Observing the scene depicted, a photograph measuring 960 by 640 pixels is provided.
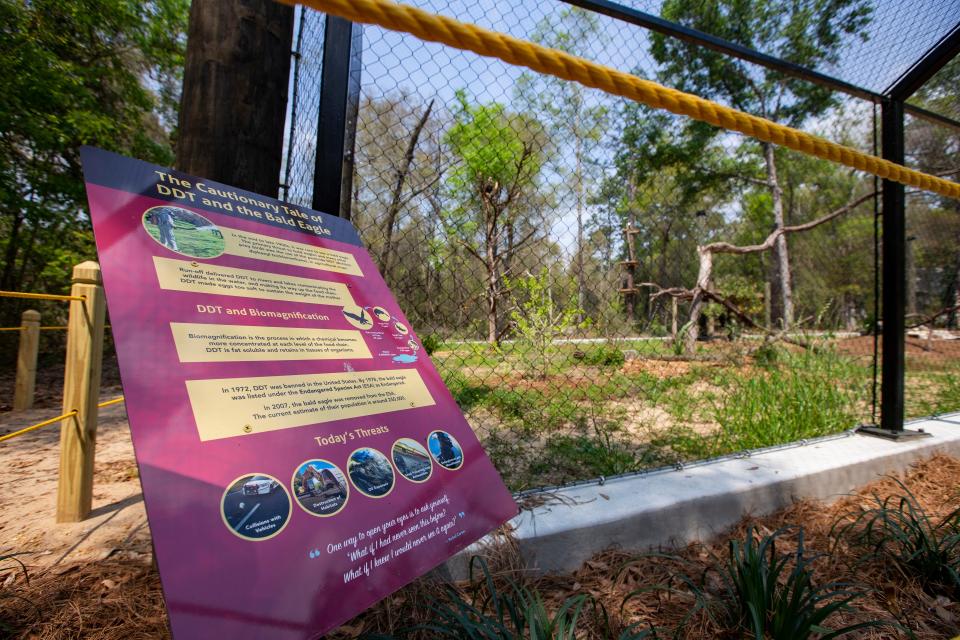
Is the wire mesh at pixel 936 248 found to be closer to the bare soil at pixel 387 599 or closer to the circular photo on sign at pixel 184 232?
the bare soil at pixel 387 599

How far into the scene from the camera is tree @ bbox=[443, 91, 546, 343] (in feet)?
7.49

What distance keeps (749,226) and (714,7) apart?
15804 mm

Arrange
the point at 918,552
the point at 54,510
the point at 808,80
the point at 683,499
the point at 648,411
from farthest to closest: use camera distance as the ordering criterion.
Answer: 1. the point at 648,411
2. the point at 808,80
3. the point at 54,510
4. the point at 683,499
5. the point at 918,552

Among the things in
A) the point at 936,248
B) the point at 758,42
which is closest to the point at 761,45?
the point at 758,42

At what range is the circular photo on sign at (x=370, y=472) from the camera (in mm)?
638

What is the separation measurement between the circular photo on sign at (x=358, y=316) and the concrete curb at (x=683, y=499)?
2.34 ft

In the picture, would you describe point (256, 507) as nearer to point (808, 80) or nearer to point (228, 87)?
point (228, 87)

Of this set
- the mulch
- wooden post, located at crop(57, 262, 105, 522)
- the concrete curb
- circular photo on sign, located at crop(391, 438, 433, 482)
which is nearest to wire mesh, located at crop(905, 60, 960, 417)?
the concrete curb

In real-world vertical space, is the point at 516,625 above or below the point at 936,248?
below

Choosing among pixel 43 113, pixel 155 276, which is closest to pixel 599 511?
pixel 155 276

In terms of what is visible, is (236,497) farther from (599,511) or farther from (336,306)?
(599,511)

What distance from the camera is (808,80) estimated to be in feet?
6.34

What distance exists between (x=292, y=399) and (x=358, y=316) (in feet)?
0.86

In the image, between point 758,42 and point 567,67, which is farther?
point 758,42
